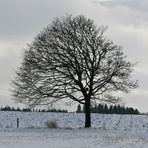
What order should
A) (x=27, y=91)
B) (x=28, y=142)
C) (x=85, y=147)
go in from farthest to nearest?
(x=27, y=91) → (x=28, y=142) → (x=85, y=147)

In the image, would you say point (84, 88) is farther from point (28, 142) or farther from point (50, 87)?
point (28, 142)

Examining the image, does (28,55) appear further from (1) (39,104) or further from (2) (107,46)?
(2) (107,46)

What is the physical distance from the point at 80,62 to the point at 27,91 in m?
5.32

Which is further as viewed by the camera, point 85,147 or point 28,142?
point 28,142

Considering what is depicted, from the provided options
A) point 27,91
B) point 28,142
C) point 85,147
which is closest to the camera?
point 85,147

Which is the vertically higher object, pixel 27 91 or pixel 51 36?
pixel 51 36

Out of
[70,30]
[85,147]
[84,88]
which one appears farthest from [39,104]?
[85,147]

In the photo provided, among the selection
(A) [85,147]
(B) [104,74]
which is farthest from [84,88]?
(A) [85,147]

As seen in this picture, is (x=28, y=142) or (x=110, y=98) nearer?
(x=28, y=142)

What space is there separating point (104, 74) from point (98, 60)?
1.39 metres

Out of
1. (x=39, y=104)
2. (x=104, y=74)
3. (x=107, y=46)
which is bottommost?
(x=39, y=104)

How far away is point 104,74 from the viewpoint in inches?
1650

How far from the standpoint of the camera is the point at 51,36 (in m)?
42.1

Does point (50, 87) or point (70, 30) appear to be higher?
point (70, 30)
